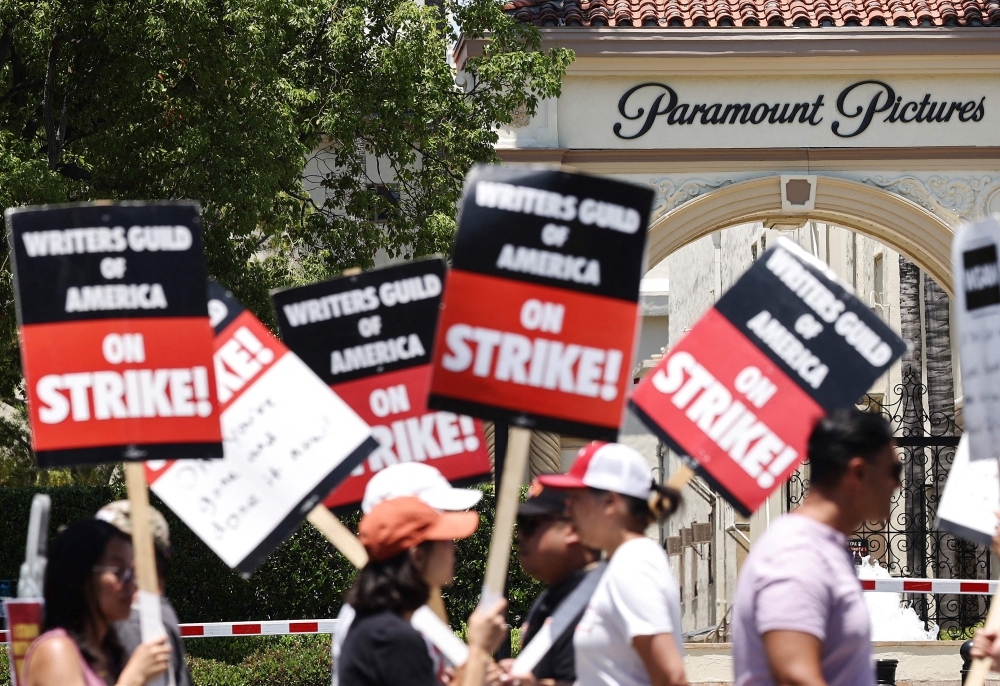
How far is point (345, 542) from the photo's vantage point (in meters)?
5.06

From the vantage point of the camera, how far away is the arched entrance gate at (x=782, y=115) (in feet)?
62.2

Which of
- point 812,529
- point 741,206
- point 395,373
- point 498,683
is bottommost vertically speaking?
point 498,683

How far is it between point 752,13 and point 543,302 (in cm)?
1550

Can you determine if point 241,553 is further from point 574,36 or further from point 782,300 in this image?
point 574,36

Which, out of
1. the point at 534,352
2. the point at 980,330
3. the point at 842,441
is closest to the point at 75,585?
the point at 534,352

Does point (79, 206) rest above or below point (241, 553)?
above

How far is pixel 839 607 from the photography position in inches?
144

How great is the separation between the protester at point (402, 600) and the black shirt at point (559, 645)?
332mm

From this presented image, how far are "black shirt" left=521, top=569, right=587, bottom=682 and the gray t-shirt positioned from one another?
82 cm

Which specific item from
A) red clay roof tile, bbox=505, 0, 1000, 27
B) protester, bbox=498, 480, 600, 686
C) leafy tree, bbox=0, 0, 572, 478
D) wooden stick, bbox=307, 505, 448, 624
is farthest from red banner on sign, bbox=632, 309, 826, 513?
red clay roof tile, bbox=505, 0, 1000, 27

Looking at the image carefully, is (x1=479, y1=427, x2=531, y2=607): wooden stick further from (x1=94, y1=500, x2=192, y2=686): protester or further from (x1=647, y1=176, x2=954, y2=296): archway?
(x1=647, y1=176, x2=954, y2=296): archway

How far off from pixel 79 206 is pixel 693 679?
11.9m

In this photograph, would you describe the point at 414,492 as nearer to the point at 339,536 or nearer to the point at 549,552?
the point at 549,552

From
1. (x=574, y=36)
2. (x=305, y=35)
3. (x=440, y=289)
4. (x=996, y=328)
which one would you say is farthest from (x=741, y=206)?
(x=996, y=328)
